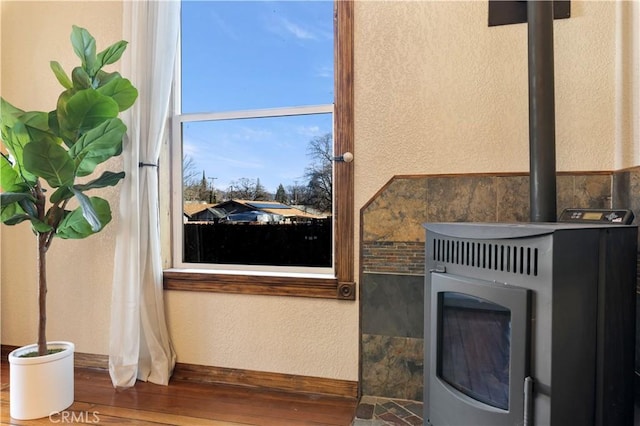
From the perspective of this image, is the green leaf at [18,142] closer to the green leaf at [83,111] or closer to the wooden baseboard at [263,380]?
the green leaf at [83,111]

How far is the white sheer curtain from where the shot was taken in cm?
176

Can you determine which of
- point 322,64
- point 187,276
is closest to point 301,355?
point 187,276

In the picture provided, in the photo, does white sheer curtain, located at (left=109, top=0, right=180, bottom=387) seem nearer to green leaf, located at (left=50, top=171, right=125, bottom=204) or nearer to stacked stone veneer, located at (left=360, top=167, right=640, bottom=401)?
green leaf, located at (left=50, top=171, right=125, bottom=204)

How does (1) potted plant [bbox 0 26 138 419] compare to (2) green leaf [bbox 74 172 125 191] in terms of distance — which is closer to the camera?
(1) potted plant [bbox 0 26 138 419]

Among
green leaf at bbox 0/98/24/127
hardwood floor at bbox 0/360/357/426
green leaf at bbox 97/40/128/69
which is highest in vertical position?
green leaf at bbox 97/40/128/69

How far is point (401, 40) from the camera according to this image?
1.60 meters

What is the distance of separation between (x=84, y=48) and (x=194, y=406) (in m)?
1.75

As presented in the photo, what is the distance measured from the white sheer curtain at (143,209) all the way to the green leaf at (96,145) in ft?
0.57

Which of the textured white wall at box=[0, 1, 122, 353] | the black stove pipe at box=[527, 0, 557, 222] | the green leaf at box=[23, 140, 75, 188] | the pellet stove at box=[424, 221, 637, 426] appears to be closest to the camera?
the pellet stove at box=[424, 221, 637, 426]

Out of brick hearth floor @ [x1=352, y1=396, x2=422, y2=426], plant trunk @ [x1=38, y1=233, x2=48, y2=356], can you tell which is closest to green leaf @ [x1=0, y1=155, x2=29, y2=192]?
plant trunk @ [x1=38, y1=233, x2=48, y2=356]

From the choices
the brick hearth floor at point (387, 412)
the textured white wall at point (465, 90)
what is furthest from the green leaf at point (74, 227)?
the brick hearth floor at point (387, 412)

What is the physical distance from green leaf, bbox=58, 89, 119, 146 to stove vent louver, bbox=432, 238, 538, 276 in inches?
58.8

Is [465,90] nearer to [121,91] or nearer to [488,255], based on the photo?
[488,255]

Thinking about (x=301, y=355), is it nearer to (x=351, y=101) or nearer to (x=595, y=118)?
(x=351, y=101)
